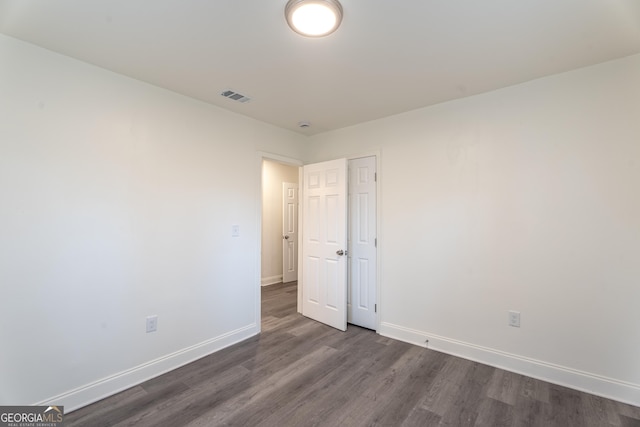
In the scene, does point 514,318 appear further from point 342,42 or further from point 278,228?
point 278,228

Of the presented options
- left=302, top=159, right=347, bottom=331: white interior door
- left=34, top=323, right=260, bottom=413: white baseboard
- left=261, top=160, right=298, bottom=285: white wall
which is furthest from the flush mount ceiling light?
left=261, top=160, right=298, bottom=285: white wall

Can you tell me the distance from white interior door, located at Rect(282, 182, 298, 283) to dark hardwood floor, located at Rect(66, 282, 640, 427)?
115 inches

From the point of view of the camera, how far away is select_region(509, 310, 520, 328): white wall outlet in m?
2.46

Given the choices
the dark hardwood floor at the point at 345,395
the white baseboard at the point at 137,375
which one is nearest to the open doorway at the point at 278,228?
the white baseboard at the point at 137,375

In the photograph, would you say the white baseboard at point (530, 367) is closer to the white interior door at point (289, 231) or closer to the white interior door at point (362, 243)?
the white interior door at point (362, 243)

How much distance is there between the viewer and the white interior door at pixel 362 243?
11.1ft

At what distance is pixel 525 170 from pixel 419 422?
2182 millimetres

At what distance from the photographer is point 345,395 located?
2.16m

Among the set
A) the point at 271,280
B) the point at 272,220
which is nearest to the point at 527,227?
the point at 272,220

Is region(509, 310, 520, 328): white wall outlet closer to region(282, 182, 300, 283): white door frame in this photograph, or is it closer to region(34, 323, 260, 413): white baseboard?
region(34, 323, 260, 413): white baseboard

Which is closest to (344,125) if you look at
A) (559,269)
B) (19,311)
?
(559,269)

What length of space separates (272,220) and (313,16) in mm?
4358

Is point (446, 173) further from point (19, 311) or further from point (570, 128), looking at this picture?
point (19, 311)

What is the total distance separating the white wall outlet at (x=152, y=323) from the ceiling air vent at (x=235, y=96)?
2.12m
